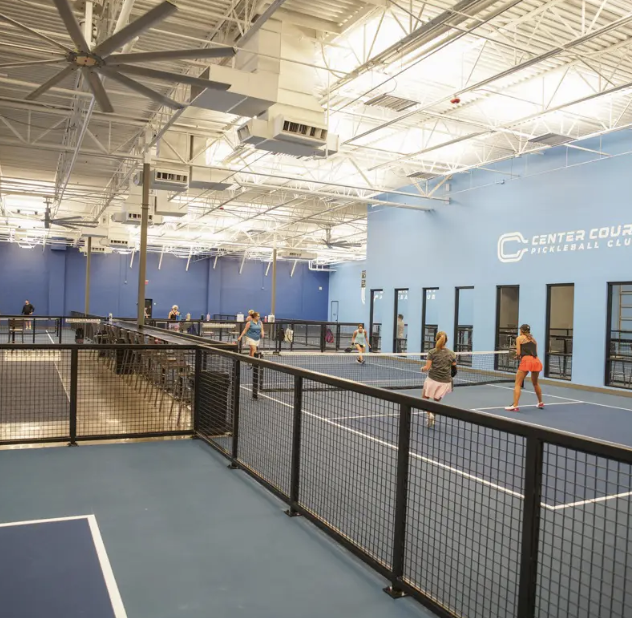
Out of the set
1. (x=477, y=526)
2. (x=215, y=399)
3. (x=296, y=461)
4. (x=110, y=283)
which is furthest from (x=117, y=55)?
(x=110, y=283)

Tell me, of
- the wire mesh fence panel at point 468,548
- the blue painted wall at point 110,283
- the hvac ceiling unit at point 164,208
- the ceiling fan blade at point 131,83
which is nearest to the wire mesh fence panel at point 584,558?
the wire mesh fence panel at point 468,548

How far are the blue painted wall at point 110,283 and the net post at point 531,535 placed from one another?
44814mm

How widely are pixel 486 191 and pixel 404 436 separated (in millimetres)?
17888

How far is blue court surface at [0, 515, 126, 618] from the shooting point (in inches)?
140

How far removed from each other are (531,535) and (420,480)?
1.22 m

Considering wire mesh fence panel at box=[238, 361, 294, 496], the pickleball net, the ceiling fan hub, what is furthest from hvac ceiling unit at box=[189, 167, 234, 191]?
wire mesh fence panel at box=[238, 361, 294, 496]

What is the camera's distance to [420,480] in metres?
4.21

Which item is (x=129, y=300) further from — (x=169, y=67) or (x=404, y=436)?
(x=404, y=436)

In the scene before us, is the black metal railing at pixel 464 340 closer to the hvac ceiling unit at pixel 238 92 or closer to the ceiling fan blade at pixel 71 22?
the hvac ceiling unit at pixel 238 92

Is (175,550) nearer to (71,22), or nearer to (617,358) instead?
(71,22)

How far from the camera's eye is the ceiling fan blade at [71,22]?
630 centimetres

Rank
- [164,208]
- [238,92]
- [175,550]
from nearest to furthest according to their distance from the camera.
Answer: [175,550], [238,92], [164,208]

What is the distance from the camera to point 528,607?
119 inches

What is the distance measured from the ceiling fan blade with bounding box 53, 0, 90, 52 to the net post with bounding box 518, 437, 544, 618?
6334mm
